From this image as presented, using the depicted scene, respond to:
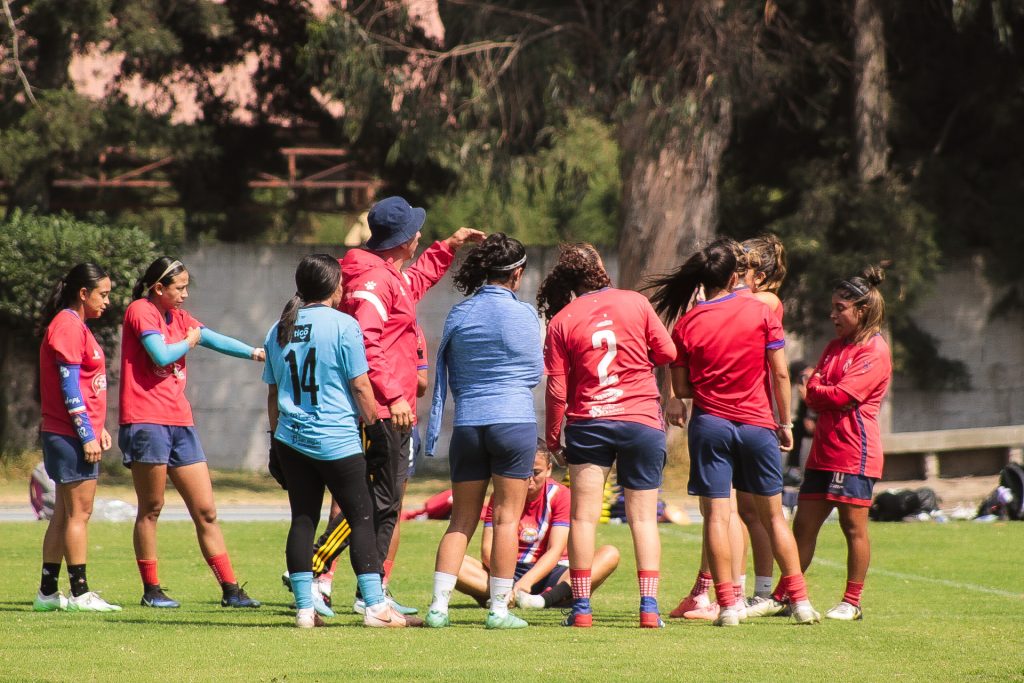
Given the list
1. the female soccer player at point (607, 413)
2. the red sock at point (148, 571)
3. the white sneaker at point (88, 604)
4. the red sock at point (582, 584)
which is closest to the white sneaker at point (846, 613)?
the female soccer player at point (607, 413)

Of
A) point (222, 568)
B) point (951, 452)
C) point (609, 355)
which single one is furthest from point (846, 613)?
point (951, 452)

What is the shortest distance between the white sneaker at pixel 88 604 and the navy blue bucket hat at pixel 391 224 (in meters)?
2.40

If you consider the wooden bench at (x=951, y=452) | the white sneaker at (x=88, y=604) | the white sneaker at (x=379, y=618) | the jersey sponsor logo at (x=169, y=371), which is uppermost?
the jersey sponsor logo at (x=169, y=371)

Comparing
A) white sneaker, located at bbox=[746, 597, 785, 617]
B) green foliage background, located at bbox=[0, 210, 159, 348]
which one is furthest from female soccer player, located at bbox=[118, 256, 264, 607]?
green foliage background, located at bbox=[0, 210, 159, 348]

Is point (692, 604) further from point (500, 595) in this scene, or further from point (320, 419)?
point (320, 419)

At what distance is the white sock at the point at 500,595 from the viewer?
6.81 m

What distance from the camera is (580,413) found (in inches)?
273

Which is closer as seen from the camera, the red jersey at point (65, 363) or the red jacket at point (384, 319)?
the red jacket at point (384, 319)

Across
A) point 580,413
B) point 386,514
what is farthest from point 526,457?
point 386,514

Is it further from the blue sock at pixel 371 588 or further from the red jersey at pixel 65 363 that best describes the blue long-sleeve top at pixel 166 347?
the blue sock at pixel 371 588

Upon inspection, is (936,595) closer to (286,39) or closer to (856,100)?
(856,100)

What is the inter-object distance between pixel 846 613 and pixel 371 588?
98.1 inches

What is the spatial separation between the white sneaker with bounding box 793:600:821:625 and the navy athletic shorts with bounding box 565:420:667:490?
97 cm

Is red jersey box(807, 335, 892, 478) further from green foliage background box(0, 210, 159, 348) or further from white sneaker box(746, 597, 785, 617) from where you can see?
green foliage background box(0, 210, 159, 348)
